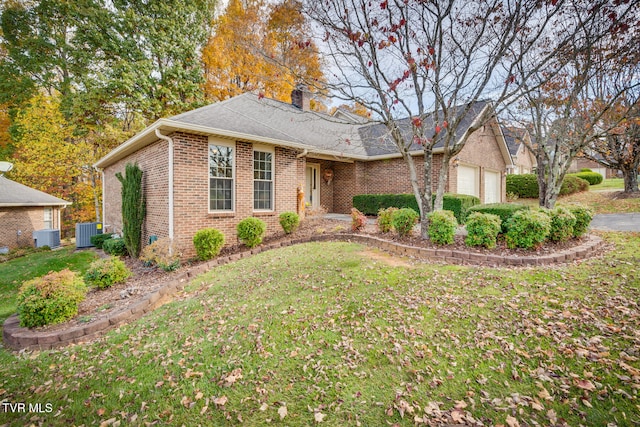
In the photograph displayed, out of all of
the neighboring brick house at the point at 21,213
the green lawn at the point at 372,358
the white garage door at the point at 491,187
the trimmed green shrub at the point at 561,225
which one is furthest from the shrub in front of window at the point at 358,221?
the neighboring brick house at the point at 21,213

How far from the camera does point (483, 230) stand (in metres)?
5.84

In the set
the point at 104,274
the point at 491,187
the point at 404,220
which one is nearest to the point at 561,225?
the point at 404,220

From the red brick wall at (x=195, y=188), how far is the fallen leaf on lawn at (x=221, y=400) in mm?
5184

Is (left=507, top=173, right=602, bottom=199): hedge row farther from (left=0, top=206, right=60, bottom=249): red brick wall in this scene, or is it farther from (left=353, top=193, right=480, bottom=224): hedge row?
(left=0, top=206, right=60, bottom=249): red brick wall

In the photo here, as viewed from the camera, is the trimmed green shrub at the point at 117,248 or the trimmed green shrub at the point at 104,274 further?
the trimmed green shrub at the point at 117,248

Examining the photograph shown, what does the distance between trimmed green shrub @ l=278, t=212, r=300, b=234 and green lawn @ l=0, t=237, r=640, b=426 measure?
385cm

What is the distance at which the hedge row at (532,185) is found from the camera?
16422mm

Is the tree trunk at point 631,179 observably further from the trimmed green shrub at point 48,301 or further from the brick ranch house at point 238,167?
the trimmed green shrub at point 48,301

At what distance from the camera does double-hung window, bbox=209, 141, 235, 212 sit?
25.7ft

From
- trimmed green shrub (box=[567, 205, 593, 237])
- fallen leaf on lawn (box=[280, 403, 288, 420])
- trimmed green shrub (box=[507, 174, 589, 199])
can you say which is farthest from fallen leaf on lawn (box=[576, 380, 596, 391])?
trimmed green shrub (box=[507, 174, 589, 199])

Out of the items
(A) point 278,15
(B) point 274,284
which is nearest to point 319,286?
(B) point 274,284

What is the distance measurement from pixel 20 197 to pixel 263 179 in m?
16.0

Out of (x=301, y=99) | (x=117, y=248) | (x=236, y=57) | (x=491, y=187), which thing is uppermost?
(x=236, y=57)

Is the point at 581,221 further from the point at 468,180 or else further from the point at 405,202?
the point at 468,180
